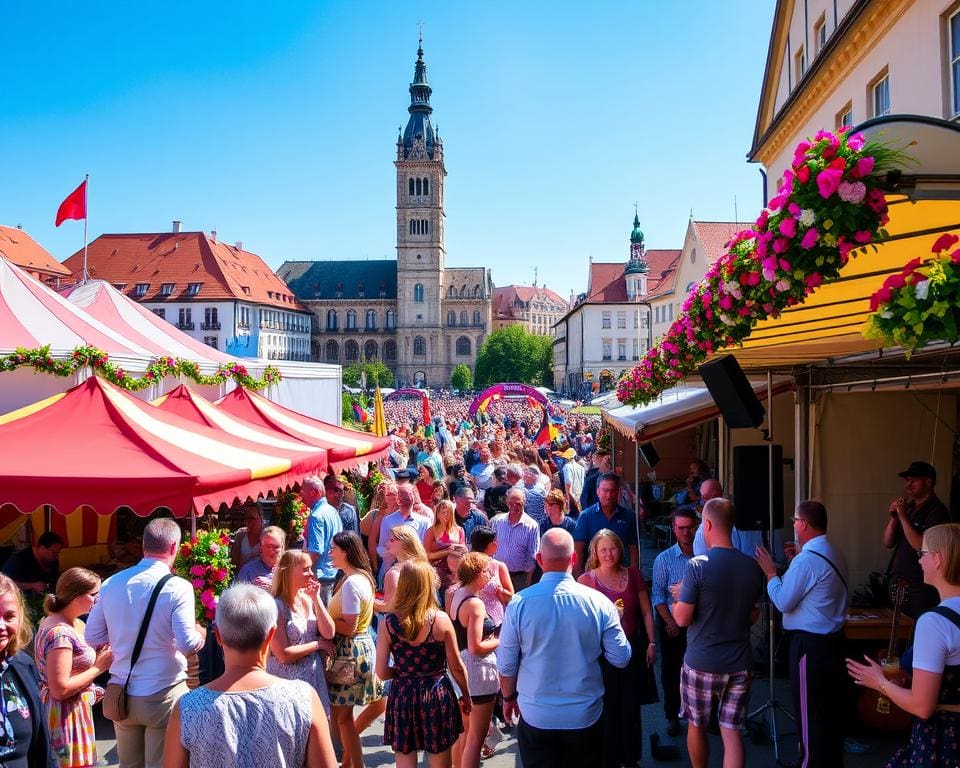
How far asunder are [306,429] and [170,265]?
253 feet

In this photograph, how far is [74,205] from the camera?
59.9 ft

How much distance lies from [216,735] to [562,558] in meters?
1.93

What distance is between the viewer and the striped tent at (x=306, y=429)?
10.8 metres

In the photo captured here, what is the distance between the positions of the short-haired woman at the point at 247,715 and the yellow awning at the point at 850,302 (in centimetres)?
365

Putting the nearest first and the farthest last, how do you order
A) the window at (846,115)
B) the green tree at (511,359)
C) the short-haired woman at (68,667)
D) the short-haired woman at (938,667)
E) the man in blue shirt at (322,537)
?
the short-haired woman at (938,667)
the short-haired woman at (68,667)
the man in blue shirt at (322,537)
the window at (846,115)
the green tree at (511,359)

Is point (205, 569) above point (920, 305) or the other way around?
the other way around

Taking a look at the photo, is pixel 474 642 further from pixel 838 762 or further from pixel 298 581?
pixel 838 762

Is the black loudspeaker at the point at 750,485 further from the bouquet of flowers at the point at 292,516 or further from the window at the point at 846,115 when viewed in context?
the window at the point at 846,115

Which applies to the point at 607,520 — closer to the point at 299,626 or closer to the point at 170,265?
the point at 299,626

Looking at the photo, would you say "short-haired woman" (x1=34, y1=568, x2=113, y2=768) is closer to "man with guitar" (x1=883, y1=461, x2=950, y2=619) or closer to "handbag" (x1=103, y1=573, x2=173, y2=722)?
"handbag" (x1=103, y1=573, x2=173, y2=722)

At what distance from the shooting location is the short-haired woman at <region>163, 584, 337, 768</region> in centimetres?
262

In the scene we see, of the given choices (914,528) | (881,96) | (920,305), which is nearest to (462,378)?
(881,96)

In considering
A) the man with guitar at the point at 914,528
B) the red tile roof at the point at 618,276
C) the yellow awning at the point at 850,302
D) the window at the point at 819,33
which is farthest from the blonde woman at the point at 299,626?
the red tile roof at the point at 618,276

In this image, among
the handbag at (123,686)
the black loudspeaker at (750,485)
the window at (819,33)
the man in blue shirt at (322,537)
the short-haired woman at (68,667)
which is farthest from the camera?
the window at (819,33)
